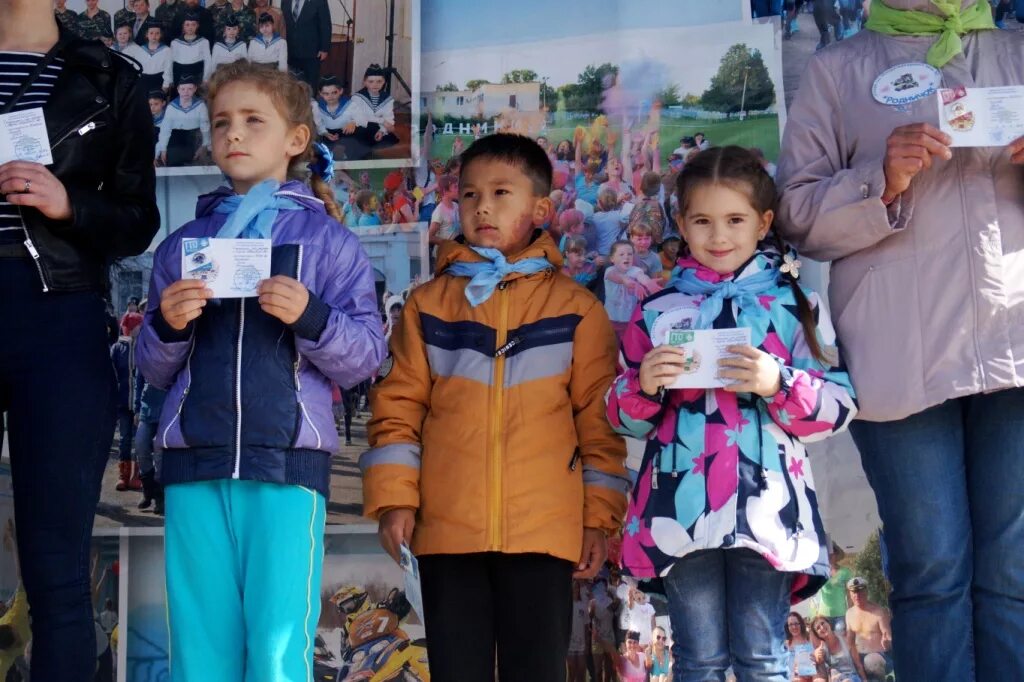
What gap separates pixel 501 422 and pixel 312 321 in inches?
23.8

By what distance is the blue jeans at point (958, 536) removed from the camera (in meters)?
2.68

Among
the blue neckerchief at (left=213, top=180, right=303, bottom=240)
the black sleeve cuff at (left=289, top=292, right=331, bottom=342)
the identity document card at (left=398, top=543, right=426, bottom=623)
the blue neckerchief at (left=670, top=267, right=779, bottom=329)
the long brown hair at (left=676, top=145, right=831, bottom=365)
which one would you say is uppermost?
the long brown hair at (left=676, top=145, right=831, bottom=365)

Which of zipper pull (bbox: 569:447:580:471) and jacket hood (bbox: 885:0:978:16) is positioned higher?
jacket hood (bbox: 885:0:978:16)

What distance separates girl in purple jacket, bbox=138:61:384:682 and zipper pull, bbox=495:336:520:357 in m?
0.36

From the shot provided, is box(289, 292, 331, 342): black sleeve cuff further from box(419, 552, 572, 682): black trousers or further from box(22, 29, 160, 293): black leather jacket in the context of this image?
box(419, 552, 572, 682): black trousers

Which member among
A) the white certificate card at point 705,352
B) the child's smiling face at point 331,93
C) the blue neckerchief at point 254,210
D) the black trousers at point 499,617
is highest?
the child's smiling face at point 331,93

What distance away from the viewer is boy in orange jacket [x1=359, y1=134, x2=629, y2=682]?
121 inches

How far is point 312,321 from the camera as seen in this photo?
112 inches

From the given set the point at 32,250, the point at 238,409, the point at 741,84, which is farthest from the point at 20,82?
the point at 741,84

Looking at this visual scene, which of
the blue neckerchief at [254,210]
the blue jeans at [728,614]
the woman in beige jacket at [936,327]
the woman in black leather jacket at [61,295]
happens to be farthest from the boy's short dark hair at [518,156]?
the blue jeans at [728,614]


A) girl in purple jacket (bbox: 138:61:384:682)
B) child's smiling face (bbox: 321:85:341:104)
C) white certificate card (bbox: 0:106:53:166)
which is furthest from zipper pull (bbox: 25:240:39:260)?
child's smiling face (bbox: 321:85:341:104)

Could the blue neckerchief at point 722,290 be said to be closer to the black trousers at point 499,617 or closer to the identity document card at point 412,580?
the black trousers at point 499,617

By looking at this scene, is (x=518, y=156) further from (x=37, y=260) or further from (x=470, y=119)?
(x=37, y=260)

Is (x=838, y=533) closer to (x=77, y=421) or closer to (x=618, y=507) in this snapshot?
(x=618, y=507)
